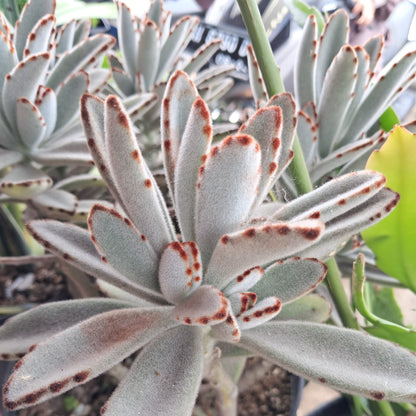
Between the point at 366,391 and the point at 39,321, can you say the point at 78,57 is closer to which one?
the point at 39,321

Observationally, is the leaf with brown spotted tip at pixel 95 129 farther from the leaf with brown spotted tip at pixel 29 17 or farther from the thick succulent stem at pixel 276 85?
the leaf with brown spotted tip at pixel 29 17

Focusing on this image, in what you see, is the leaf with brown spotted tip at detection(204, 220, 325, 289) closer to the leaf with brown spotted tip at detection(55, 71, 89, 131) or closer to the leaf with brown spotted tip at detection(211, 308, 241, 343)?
the leaf with brown spotted tip at detection(211, 308, 241, 343)

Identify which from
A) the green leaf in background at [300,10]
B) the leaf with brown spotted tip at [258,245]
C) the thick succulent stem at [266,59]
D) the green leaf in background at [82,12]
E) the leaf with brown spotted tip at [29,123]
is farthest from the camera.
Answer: the green leaf in background at [82,12]

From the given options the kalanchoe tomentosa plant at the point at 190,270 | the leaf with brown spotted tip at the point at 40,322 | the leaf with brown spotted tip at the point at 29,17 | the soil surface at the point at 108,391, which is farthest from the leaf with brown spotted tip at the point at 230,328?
the leaf with brown spotted tip at the point at 29,17

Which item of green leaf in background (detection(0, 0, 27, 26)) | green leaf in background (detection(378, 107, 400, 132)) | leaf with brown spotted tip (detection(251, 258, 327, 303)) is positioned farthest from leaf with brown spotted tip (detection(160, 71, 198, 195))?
green leaf in background (detection(0, 0, 27, 26))

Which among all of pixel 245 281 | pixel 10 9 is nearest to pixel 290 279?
pixel 245 281
